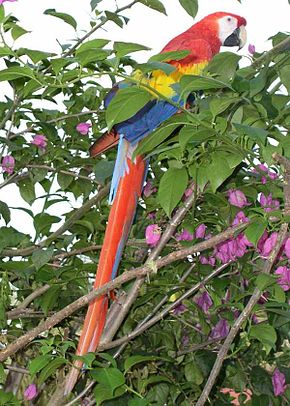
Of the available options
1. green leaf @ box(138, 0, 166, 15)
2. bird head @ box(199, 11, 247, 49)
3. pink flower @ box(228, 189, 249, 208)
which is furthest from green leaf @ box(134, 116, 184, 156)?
bird head @ box(199, 11, 247, 49)

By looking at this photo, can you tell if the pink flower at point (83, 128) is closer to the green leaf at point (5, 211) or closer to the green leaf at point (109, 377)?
the green leaf at point (5, 211)

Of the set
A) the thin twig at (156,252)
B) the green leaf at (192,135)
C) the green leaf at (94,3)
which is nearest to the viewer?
the green leaf at (192,135)

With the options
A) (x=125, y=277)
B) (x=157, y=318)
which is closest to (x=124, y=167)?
(x=157, y=318)

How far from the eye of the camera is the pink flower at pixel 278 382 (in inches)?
68.2

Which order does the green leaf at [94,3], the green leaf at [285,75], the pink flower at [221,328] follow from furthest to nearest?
the pink flower at [221,328] < the green leaf at [94,3] < the green leaf at [285,75]

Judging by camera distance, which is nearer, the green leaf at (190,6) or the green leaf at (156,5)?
the green leaf at (190,6)

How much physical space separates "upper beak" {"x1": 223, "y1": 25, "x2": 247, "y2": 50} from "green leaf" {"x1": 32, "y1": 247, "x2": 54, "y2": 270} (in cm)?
71

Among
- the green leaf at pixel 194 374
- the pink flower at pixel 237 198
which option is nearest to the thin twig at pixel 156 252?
the pink flower at pixel 237 198

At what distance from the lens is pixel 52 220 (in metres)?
1.61

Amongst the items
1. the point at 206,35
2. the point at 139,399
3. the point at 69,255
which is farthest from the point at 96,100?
the point at 139,399

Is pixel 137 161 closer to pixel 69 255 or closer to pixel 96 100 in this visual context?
pixel 69 255

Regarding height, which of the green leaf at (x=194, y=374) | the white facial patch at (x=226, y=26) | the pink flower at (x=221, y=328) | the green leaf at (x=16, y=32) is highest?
the white facial patch at (x=226, y=26)

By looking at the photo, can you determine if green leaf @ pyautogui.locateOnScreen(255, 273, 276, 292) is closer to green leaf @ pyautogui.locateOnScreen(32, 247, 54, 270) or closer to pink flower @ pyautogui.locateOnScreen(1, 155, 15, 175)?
green leaf @ pyautogui.locateOnScreen(32, 247, 54, 270)

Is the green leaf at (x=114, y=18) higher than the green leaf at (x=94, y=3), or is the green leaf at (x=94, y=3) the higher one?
the green leaf at (x=94, y=3)
